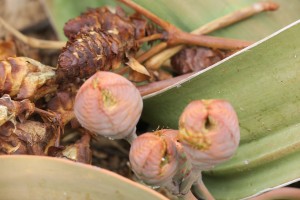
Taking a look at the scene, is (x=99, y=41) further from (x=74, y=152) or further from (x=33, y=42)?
(x=33, y=42)

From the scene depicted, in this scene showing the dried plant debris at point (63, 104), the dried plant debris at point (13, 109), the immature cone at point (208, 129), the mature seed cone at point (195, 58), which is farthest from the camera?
the mature seed cone at point (195, 58)

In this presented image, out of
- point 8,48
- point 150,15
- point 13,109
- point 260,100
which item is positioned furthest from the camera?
point 8,48

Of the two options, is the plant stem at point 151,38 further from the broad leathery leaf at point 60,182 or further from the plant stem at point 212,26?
the broad leathery leaf at point 60,182

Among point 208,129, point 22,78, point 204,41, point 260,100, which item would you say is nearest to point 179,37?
point 204,41

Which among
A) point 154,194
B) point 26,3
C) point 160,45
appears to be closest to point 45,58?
point 26,3

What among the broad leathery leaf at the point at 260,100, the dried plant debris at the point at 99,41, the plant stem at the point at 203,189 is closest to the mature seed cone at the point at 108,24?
the dried plant debris at the point at 99,41

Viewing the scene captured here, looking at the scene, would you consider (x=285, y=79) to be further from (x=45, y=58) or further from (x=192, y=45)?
(x=45, y=58)

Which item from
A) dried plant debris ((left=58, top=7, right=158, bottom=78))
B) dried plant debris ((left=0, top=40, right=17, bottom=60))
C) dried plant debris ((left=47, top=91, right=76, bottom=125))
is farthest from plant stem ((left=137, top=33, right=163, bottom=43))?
dried plant debris ((left=0, top=40, right=17, bottom=60))
